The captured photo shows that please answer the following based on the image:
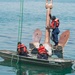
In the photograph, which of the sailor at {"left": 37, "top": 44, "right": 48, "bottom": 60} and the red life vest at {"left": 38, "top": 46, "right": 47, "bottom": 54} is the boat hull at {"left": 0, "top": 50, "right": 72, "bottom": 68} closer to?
the sailor at {"left": 37, "top": 44, "right": 48, "bottom": 60}

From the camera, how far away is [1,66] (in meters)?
28.5

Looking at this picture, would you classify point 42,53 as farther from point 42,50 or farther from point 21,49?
point 21,49

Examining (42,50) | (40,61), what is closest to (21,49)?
(42,50)

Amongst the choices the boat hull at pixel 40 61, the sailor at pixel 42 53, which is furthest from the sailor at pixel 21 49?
the sailor at pixel 42 53

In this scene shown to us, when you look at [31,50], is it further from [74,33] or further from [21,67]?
[74,33]

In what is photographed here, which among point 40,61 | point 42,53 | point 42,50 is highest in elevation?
point 42,50

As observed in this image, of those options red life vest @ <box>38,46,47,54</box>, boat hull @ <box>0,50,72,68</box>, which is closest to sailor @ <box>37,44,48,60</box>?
red life vest @ <box>38,46,47,54</box>

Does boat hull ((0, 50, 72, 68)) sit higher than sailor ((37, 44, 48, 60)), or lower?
lower

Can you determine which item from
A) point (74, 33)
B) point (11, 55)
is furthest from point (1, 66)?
point (74, 33)

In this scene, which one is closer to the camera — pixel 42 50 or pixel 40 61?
pixel 40 61

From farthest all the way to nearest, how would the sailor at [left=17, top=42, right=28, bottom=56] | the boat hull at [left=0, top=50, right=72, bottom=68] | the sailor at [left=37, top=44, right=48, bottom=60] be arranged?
the sailor at [left=17, top=42, right=28, bottom=56], the sailor at [left=37, top=44, right=48, bottom=60], the boat hull at [left=0, top=50, right=72, bottom=68]

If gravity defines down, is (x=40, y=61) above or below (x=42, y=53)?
below

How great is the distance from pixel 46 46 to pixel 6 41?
11330mm

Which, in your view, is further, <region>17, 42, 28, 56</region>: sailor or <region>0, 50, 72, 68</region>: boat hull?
<region>17, 42, 28, 56</region>: sailor
